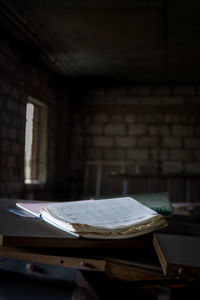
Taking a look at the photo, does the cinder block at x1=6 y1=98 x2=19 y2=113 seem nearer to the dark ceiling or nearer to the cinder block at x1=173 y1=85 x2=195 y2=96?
the dark ceiling

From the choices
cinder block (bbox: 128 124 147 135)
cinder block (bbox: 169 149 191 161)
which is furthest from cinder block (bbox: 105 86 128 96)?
cinder block (bbox: 169 149 191 161)

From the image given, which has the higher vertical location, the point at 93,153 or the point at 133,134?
the point at 133,134

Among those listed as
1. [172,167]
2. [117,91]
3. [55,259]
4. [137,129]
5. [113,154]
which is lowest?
[55,259]

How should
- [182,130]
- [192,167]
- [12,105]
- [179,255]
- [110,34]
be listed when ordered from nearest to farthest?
1. [179,255]
2. [110,34]
3. [12,105]
4. [192,167]
5. [182,130]

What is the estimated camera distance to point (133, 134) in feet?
22.4

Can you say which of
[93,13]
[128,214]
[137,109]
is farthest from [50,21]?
[128,214]

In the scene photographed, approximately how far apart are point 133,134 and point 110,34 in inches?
112

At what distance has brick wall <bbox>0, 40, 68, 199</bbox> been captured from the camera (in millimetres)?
4441

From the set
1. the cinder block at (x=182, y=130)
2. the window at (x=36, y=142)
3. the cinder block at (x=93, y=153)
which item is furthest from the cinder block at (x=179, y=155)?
the window at (x=36, y=142)

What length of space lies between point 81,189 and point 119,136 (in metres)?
1.36

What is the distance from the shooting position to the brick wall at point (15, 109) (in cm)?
444

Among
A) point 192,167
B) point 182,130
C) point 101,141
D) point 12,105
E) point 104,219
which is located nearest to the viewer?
point 104,219

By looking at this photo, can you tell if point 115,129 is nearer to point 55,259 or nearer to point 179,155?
point 179,155

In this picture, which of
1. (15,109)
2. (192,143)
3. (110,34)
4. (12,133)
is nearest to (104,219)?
(110,34)
